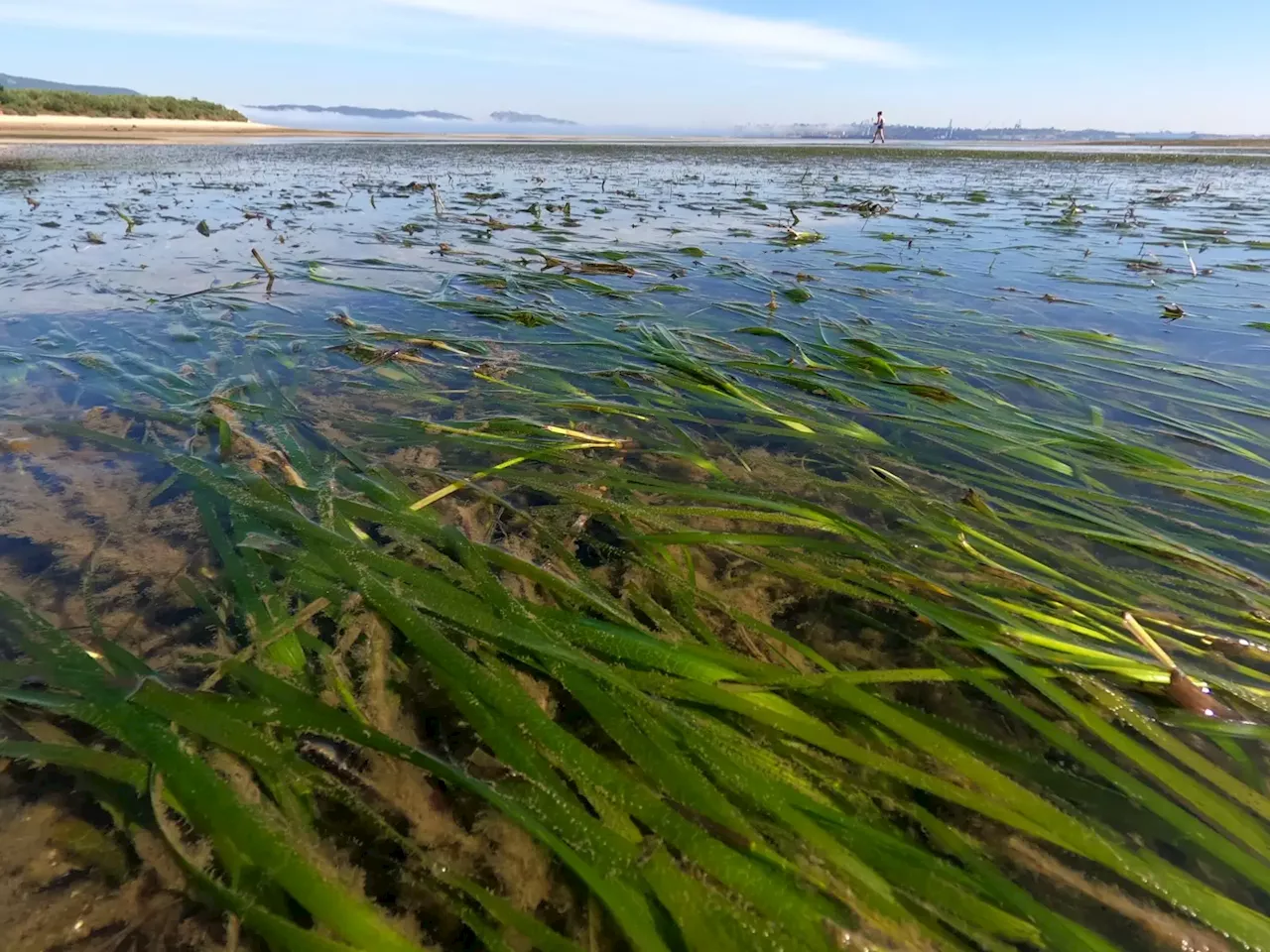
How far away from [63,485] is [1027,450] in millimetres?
4028

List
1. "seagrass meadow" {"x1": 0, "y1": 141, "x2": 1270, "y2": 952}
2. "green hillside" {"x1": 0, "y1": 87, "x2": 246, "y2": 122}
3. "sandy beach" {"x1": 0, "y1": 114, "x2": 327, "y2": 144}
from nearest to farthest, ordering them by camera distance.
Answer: "seagrass meadow" {"x1": 0, "y1": 141, "x2": 1270, "y2": 952}
"sandy beach" {"x1": 0, "y1": 114, "x2": 327, "y2": 144}
"green hillside" {"x1": 0, "y1": 87, "x2": 246, "y2": 122}

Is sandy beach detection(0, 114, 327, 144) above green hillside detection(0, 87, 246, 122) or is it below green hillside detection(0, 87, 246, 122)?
below

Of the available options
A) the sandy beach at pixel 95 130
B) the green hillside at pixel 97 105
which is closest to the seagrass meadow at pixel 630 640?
the sandy beach at pixel 95 130

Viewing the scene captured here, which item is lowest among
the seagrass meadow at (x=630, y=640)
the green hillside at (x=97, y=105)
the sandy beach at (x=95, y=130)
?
the seagrass meadow at (x=630, y=640)

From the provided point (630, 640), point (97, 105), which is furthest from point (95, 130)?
point (630, 640)

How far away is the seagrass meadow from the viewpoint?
3.64 feet

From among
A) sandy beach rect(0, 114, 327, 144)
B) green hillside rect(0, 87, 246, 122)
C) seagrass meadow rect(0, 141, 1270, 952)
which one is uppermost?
green hillside rect(0, 87, 246, 122)

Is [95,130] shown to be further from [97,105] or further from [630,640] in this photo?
[630,640]

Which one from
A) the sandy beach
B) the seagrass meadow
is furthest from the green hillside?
the seagrass meadow

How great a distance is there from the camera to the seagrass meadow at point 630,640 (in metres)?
1.11

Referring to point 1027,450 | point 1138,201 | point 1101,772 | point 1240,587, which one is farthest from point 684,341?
point 1138,201

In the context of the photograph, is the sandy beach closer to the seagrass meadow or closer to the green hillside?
the green hillside

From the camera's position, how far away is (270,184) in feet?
41.8

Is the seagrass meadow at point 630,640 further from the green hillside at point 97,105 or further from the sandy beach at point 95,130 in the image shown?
the green hillside at point 97,105
